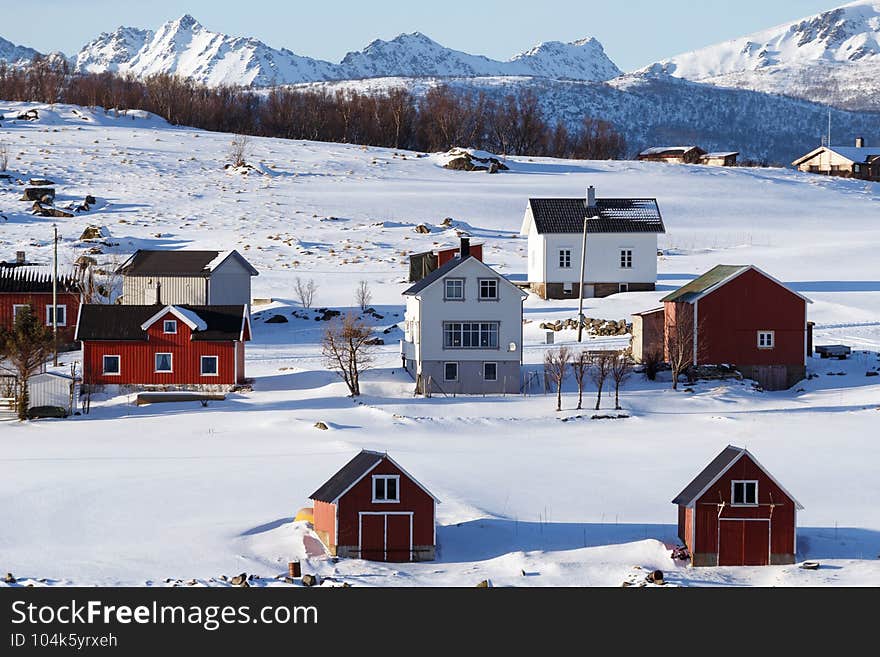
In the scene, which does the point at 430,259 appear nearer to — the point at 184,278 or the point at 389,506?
the point at 184,278

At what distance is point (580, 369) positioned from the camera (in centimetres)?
4612

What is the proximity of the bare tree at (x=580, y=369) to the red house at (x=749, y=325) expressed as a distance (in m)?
3.34

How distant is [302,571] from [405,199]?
72085 mm

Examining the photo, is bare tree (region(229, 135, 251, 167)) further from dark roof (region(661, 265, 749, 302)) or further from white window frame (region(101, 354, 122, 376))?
dark roof (region(661, 265, 749, 302))

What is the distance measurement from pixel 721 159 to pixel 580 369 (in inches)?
3881

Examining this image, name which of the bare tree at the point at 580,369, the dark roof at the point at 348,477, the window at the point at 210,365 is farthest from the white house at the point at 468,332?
the dark roof at the point at 348,477

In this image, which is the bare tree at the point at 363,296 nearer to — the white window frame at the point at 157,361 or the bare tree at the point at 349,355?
the bare tree at the point at 349,355

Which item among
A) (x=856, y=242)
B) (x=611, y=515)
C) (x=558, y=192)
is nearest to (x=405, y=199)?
(x=558, y=192)

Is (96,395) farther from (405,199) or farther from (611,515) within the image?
(405,199)

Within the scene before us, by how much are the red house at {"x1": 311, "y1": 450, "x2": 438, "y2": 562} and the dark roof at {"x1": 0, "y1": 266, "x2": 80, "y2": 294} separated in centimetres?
3232

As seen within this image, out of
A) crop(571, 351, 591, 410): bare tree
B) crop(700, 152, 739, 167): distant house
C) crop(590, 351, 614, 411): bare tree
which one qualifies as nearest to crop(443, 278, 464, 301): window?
crop(571, 351, 591, 410): bare tree

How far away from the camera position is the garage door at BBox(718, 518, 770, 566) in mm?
27812

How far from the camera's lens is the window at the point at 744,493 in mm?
27956

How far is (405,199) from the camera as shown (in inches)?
3824
